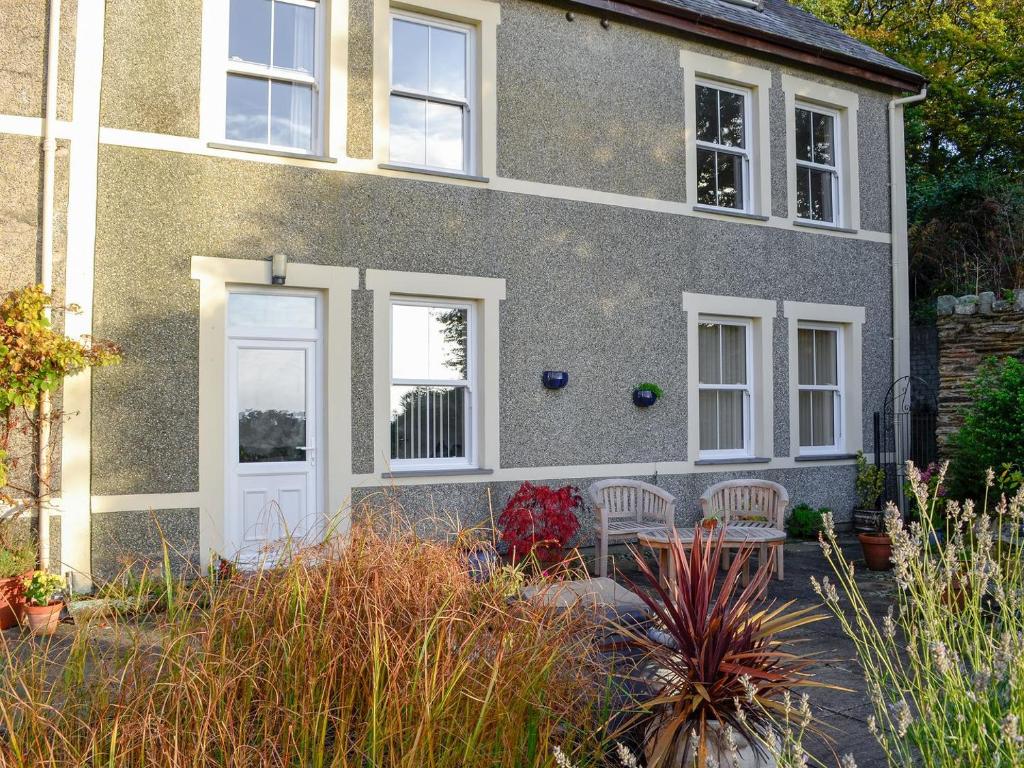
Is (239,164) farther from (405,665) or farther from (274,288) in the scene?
(405,665)

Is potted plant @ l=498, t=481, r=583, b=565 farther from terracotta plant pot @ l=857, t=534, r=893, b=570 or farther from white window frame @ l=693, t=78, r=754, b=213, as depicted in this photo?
white window frame @ l=693, t=78, r=754, b=213

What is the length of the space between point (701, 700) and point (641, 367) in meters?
6.46

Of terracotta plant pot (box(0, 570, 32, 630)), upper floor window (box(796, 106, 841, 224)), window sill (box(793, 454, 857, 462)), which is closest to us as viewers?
terracotta plant pot (box(0, 570, 32, 630))

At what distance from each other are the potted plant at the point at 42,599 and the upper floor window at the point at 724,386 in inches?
267

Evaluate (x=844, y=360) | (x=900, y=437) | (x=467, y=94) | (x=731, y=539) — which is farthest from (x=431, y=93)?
(x=900, y=437)

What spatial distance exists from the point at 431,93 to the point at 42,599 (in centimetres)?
573

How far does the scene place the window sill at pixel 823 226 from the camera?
10.8 metres

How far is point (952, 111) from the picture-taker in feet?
61.0

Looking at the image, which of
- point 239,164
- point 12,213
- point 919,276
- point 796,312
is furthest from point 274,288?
point 919,276

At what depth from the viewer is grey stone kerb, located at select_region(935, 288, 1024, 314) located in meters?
10.2

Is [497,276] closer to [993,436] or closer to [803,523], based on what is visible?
[803,523]

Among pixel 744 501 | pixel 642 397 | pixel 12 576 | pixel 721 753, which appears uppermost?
pixel 642 397

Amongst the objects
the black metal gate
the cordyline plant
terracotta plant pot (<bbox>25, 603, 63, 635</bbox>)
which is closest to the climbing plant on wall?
terracotta plant pot (<bbox>25, 603, 63, 635</bbox>)

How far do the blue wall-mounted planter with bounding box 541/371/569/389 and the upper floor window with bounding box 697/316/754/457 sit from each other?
2.04 m
